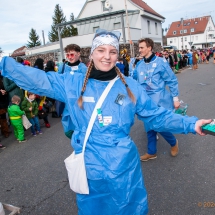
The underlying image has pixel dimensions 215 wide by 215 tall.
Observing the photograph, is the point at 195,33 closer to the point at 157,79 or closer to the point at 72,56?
the point at 72,56

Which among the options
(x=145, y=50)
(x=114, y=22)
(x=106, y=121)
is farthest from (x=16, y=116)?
(x=114, y=22)

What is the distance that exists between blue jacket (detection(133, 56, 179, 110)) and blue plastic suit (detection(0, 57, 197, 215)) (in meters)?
1.97

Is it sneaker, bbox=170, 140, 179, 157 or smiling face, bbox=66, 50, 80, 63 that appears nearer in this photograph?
sneaker, bbox=170, 140, 179, 157

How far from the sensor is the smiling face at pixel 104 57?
1852mm

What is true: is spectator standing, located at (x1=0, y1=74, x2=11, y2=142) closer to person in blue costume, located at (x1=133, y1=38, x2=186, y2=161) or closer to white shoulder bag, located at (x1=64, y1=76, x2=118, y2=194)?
person in blue costume, located at (x1=133, y1=38, x2=186, y2=161)

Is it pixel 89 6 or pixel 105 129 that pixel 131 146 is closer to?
pixel 105 129

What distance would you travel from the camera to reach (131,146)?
1839 millimetres

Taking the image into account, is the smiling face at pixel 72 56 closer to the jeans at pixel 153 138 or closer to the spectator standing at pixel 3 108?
the jeans at pixel 153 138

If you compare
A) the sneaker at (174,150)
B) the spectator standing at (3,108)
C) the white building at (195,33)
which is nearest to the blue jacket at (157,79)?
the sneaker at (174,150)

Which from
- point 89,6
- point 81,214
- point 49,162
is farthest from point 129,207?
point 89,6

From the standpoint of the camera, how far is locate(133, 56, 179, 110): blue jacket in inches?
150

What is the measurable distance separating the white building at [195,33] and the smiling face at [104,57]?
75902 mm

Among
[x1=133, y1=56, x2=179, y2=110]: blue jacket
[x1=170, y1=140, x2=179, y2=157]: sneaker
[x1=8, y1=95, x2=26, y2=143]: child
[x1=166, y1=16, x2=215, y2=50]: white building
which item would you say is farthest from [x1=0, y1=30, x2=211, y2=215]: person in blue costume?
[x1=166, y1=16, x2=215, y2=50]: white building

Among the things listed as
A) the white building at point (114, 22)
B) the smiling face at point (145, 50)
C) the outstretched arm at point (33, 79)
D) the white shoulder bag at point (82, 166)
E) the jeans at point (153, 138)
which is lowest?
the jeans at point (153, 138)
